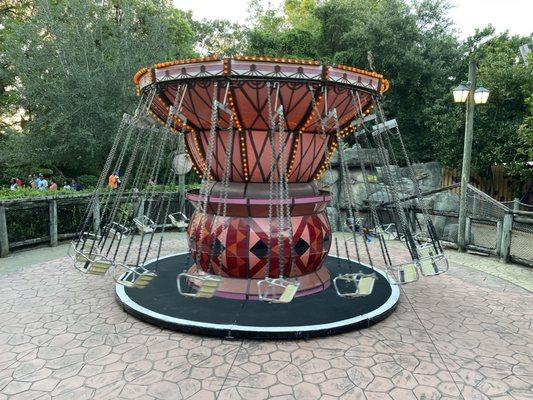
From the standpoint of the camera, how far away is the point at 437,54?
19984 mm

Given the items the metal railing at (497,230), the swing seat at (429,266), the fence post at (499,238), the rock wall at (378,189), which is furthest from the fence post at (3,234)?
the fence post at (499,238)

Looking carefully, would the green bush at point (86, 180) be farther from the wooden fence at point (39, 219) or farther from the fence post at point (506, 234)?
the fence post at point (506, 234)

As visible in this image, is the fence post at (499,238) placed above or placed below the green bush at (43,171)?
below

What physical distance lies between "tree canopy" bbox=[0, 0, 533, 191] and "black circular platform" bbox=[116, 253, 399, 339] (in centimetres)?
1163

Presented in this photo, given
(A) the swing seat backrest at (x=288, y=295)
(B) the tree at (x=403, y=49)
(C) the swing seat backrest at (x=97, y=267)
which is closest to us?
(A) the swing seat backrest at (x=288, y=295)

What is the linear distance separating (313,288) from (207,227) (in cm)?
236

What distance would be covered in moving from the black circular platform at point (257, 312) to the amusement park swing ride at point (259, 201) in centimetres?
2

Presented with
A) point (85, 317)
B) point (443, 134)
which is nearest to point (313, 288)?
point (85, 317)

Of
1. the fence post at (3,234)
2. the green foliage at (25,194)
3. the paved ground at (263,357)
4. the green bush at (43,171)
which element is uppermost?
the green bush at (43,171)

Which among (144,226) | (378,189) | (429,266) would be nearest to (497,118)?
(378,189)

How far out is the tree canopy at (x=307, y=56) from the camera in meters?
17.0

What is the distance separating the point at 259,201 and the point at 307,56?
1829cm

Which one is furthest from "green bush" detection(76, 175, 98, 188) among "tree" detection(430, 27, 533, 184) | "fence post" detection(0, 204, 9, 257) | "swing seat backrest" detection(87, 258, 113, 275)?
"swing seat backrest" detection(87, 258, 113, 275)

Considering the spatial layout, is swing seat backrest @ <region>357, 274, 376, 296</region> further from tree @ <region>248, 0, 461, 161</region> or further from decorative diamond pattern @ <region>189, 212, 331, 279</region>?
tree @ <region>248, 0, 461, 161</region>
